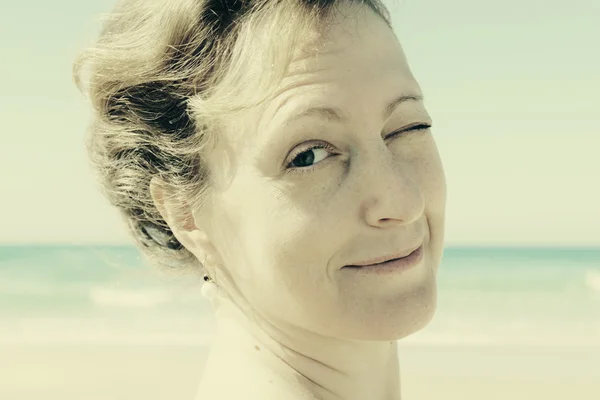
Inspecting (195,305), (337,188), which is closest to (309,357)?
(337,188)

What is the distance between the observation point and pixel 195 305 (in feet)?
39.2

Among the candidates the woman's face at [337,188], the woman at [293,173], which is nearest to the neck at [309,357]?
the woman at [293,173]

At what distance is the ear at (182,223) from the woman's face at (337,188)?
217 millimetres

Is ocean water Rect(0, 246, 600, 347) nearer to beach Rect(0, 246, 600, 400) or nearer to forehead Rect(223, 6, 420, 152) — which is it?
beach Rect(0, 246, 600, 400)

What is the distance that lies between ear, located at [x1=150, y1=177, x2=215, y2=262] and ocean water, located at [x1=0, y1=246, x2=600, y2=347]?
4393 mm

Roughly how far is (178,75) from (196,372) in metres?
6.10

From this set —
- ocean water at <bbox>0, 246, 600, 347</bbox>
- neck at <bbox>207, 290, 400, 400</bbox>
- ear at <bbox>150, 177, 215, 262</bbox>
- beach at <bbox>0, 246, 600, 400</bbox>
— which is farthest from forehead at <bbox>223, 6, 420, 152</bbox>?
ocean water at <bbox>0, 246, 600, 347</bbox>

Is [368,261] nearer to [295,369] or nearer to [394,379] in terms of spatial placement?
[295,369]

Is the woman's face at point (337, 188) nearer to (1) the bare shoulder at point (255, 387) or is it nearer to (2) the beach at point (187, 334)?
(1) the bare shoulder at point (255, 387)

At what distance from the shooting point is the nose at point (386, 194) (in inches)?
82.3

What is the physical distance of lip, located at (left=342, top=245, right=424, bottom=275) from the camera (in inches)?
84.3

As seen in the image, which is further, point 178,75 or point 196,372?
point 196,372

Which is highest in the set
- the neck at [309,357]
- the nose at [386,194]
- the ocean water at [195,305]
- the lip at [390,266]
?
the ocean water at [195,305]

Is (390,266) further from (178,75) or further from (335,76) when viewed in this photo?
(178,75)
